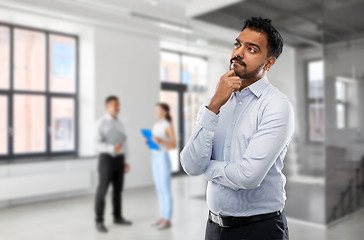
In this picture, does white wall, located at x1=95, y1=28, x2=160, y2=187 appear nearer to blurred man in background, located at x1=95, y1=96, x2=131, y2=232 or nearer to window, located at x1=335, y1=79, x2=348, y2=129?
blurred man in background, located at x1=95, y1=96, x2=131, y2=232

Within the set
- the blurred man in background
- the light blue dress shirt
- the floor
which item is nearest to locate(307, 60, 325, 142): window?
the floor

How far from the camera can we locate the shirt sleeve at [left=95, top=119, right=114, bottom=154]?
12.6 ft

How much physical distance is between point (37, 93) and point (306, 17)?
443 cm

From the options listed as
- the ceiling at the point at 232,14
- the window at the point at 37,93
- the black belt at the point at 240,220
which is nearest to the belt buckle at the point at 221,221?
the black belt at the point at 240,220

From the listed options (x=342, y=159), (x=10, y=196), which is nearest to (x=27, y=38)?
(x=10, y=196)

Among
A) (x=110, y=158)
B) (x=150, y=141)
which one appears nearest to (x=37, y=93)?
(x=110, y=158)

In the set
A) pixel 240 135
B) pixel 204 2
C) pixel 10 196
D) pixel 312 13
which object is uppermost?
pixel 204 2

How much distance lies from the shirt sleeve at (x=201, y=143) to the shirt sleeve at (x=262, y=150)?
0.25 ft

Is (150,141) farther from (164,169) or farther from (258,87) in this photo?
(258,87)

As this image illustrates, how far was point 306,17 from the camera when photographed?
4273mm

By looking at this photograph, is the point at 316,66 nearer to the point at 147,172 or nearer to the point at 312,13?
the point at 312,13

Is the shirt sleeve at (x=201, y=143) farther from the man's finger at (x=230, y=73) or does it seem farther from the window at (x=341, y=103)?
the window at (x=341, y=103)

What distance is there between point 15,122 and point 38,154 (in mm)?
681

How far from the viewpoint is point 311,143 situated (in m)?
4.67
